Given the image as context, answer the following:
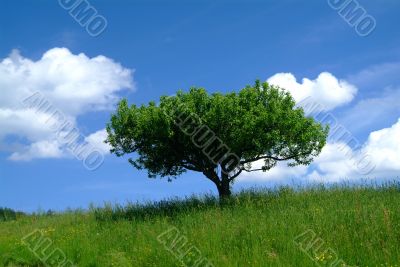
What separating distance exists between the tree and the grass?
2.08m

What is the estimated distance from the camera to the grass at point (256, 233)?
13391 millimetres

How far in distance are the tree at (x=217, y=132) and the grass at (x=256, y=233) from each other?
2083 millimetres

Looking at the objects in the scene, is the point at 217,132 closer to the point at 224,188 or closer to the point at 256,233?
the point at 224,188

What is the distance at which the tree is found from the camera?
23.9m

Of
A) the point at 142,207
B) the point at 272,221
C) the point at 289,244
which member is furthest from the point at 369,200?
the point at 142,207

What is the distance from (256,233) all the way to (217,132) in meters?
9.28

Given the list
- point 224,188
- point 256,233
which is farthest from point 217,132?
point 256,233

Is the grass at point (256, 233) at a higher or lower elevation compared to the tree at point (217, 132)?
lower

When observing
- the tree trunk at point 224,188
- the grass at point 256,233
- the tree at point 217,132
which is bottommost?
the grass at point 256,233

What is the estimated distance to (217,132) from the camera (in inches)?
952

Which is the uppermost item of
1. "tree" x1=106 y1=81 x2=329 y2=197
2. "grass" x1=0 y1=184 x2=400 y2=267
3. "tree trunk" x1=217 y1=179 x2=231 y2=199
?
"tree" x1=106 y1=81 x2=329 y2=197

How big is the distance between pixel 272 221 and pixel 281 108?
9266mm

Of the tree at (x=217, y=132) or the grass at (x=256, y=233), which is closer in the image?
the grass at (x=256, y=233)

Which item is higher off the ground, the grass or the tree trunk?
the tree trunk
